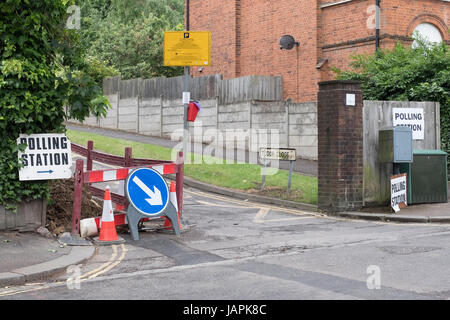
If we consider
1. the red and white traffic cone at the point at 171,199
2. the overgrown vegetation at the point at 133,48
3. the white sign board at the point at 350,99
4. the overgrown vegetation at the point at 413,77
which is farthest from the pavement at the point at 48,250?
the overgrown vegetation at the point at 133,48

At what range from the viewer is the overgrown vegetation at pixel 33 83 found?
892 cm

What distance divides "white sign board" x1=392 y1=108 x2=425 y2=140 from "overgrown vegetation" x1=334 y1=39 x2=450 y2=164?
3.75m

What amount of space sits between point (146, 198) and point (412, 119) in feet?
23.9

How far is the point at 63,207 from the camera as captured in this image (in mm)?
10539

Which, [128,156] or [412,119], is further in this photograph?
[412,119]

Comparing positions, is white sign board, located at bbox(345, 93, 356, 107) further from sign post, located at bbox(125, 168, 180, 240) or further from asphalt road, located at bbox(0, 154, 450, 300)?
sign post, located at bbox(125, 168, 180, 240)

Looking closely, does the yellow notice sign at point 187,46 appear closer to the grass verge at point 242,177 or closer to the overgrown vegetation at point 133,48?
the grass verge at point 242,177

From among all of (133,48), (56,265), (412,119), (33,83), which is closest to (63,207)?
(33,83)

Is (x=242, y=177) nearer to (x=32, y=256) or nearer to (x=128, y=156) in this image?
(x=128, y=156)

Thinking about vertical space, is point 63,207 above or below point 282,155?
below

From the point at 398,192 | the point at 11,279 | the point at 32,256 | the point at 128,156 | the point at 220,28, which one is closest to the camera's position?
Result: the point at 11,279

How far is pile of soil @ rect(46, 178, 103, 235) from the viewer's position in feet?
32.6

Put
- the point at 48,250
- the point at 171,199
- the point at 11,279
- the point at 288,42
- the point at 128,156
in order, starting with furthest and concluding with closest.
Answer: the point at 288,42 → the point at 128,156 → the point at 171,199 → the point at 48,250 → the point at 11,279

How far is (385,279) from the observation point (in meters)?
6.46
